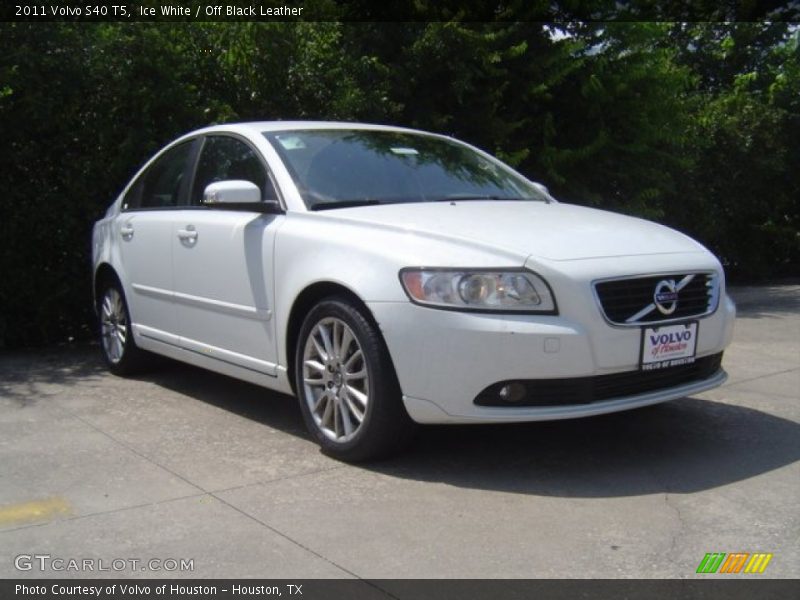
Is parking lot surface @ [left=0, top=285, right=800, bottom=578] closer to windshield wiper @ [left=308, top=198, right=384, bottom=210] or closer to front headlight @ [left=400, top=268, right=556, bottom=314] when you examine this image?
front headlight @ [left=400, top=268, right=556, bottom=314]

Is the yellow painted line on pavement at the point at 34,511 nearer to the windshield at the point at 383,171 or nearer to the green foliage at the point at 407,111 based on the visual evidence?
the windshield at the point at 383,171

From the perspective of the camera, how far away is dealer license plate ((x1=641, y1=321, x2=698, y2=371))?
15.1 feet

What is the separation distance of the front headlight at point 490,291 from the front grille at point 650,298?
10.5 inches

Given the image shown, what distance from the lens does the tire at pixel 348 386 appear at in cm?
464

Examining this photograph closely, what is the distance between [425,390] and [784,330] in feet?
18.9

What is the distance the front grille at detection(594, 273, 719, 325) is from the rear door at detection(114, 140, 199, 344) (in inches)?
111

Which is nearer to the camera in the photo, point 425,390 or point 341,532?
point 341,532

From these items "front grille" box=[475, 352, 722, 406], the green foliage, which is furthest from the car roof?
"front grille" box=[475, 352, 722, 406]

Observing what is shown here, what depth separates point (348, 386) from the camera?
4828 millimetres

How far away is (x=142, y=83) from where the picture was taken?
8.21 m

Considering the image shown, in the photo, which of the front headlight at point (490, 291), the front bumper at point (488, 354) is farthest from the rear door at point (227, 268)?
the front headlight at point (490, 291)
